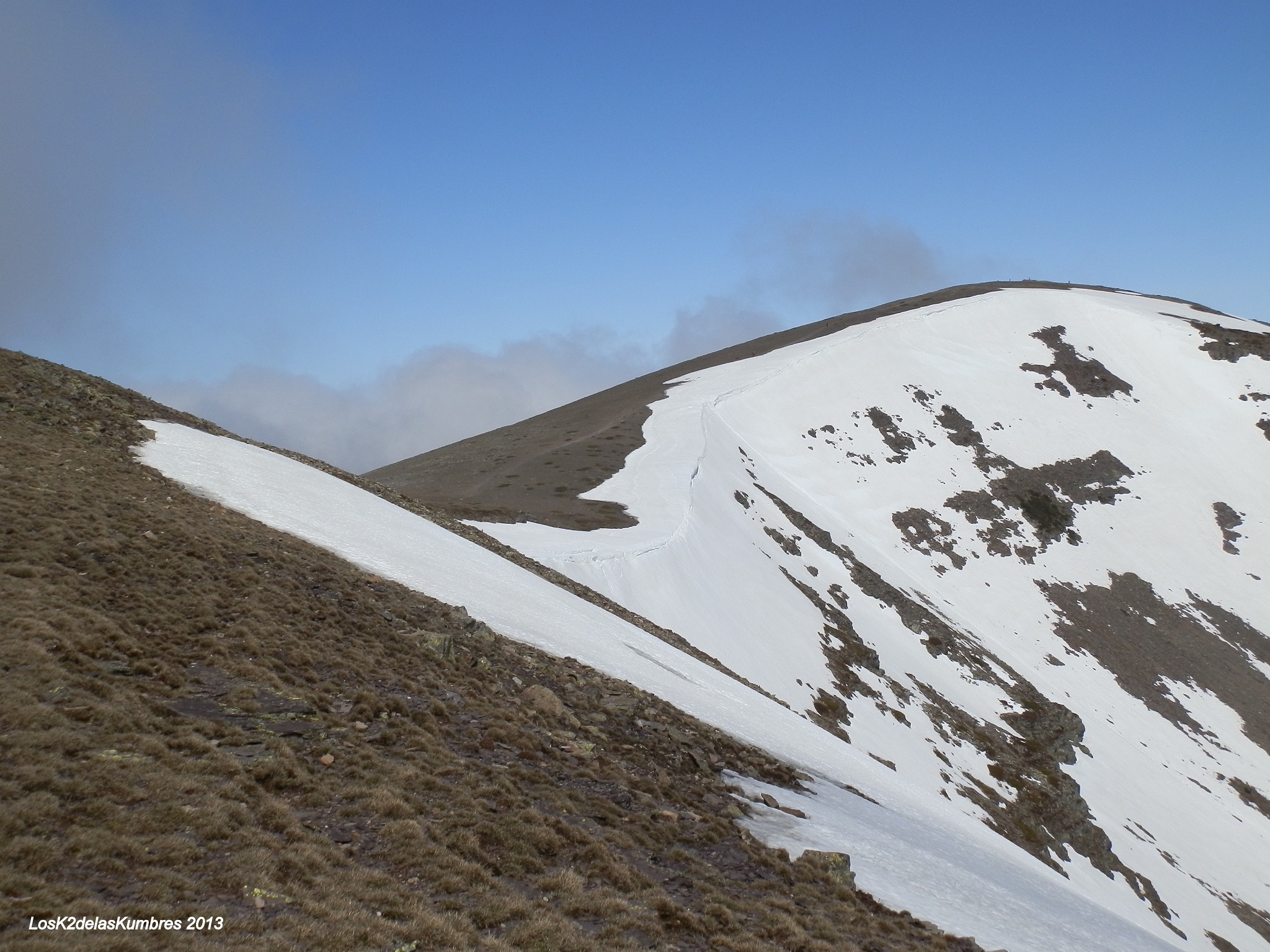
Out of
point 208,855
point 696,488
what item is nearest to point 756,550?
point 696,488

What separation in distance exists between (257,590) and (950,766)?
110ft

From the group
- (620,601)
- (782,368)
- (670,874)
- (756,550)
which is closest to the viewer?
(670,874)

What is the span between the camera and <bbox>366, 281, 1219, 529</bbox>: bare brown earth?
43.9m

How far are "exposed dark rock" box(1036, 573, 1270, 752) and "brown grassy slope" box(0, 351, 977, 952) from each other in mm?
51946

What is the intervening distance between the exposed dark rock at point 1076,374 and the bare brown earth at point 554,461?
0.96 ft

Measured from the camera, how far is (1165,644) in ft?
204

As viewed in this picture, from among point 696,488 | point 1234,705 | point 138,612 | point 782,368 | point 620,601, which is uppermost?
point 782,368

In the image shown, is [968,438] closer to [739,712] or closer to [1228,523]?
[1228,523]

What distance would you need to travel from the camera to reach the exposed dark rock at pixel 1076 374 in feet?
301

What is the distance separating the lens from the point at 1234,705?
188 ft

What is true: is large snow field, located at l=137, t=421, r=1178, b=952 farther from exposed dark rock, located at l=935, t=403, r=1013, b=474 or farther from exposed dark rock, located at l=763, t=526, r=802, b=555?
exposed dark rock, located at l=935, t=403, r=1013, b=474

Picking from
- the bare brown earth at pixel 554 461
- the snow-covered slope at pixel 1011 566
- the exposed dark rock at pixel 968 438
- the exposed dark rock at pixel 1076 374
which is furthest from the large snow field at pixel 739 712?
the exposed dark rock at pixel 1076 374

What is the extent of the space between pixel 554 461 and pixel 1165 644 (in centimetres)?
5013

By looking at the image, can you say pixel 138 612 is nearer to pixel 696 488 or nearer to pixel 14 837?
pixel 14 837
